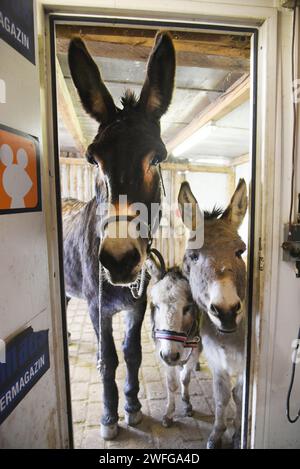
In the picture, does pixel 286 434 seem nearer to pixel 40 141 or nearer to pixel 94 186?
pixel 94 186

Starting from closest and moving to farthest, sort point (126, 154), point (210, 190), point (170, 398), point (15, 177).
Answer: point (15, 177)
point (126, 154)
point (210, 190)
point (170, 398)

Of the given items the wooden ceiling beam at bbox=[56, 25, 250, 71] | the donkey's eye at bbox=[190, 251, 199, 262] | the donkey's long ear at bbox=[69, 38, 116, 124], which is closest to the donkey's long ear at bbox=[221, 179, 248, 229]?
the donkey's eye at bbox=[190, 251, 199, 262]

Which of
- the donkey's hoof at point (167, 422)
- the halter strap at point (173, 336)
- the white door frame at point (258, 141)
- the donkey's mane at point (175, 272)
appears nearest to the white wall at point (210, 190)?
the white door frame at point (258, 141)

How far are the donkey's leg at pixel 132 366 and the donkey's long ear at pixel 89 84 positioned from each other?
1080 mm

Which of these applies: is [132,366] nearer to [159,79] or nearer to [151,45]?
[159,79]

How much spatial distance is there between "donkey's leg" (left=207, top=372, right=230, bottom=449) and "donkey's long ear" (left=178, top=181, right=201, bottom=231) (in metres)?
0.86

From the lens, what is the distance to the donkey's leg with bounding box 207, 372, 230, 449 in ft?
4.64

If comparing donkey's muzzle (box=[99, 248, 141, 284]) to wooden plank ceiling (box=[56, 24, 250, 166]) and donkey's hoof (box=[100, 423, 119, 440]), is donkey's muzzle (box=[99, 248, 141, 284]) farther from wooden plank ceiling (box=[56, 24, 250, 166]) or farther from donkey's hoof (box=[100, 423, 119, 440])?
donkey's hoof (box=[100, 423, 119, 440])

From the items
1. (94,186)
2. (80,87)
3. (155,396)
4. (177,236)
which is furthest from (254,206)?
(155,396)

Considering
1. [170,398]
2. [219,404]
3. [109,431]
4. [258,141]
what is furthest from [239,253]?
[109,431]

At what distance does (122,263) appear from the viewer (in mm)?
1151

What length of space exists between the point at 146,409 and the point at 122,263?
109cm

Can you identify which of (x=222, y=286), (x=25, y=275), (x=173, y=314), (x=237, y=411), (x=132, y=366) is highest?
(x=25, y=275)
